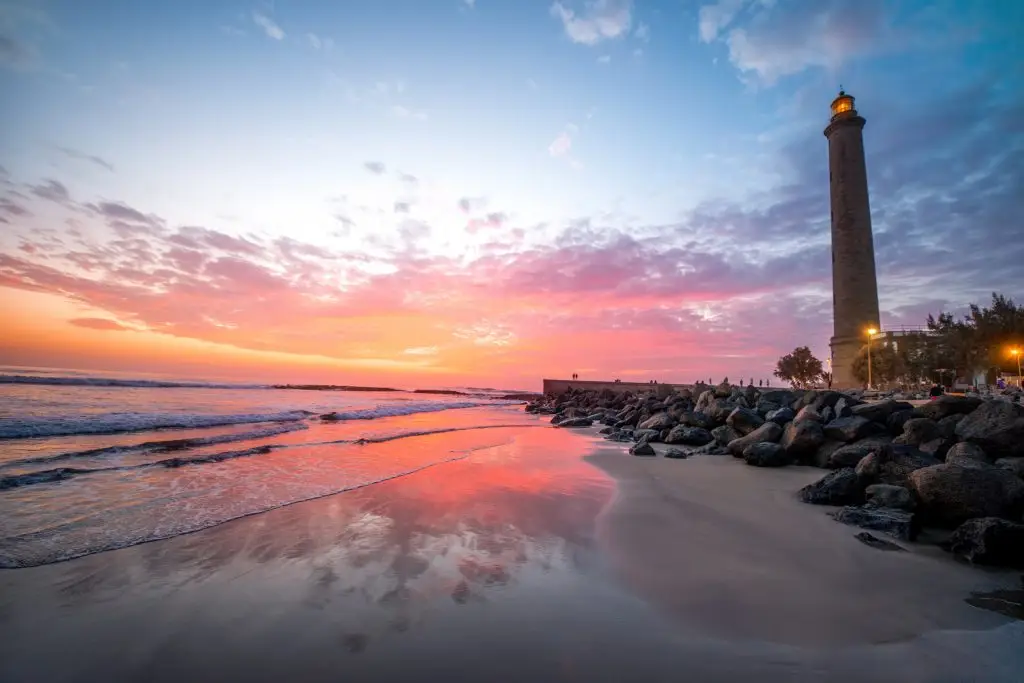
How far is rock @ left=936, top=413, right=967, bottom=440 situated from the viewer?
280 inches

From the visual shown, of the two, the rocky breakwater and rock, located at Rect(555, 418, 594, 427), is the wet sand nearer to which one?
the rocky breakwater

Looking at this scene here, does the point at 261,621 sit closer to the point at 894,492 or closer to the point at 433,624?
the point at 433,624

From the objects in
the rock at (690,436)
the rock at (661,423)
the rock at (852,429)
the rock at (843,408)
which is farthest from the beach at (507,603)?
the rock at (661,423)

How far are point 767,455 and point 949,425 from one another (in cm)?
281

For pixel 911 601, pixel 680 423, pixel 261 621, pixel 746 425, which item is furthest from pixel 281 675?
pixel 680 423

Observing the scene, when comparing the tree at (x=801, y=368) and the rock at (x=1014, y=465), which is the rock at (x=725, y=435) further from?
the tree at (x=801, y=368)

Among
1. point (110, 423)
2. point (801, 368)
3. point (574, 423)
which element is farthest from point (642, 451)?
point (801, 368)

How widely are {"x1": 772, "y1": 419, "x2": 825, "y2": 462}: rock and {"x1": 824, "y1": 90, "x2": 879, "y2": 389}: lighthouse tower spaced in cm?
3716

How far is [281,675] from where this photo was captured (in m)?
2.10

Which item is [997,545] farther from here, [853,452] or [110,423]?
[110,423]

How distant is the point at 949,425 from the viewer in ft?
24.2

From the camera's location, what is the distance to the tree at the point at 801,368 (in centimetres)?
6244

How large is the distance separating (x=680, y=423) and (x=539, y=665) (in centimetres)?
1222

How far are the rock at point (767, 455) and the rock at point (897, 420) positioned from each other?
2205 mm
